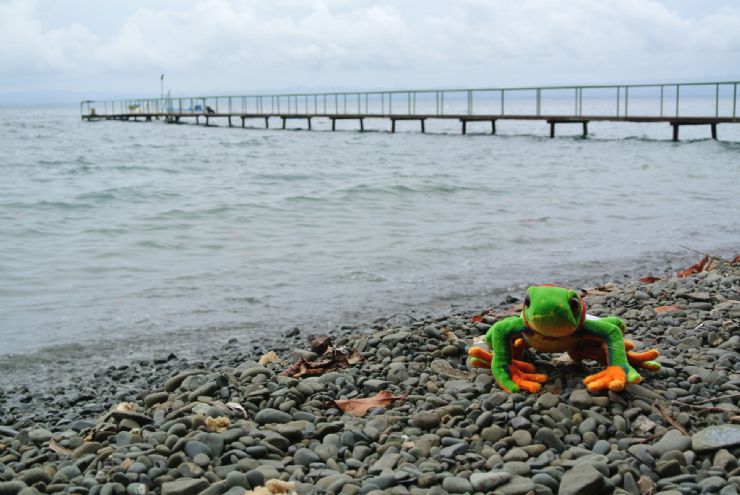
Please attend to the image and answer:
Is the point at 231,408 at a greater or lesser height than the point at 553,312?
lesser

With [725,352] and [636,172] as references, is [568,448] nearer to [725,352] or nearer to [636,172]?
[725,352]

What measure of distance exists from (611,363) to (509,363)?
1.64ft

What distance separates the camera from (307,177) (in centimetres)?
2031

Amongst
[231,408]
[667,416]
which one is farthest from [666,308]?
[231,408]

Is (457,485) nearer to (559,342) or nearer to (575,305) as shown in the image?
(559,342)

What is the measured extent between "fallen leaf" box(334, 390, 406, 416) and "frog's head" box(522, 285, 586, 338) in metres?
0.79

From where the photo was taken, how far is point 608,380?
366cm

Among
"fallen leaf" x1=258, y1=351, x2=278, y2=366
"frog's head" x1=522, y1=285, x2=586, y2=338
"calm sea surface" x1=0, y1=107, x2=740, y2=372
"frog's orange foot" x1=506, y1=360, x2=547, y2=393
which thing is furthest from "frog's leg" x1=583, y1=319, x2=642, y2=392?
"calm sea surface" x1=0, y1=107, x2=740, y2=372

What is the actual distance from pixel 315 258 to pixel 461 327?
4612mm

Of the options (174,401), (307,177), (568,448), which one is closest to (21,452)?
(174,401)

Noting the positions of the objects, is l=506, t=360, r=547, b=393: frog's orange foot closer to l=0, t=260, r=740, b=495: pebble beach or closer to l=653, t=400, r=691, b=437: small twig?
l=0, t=260, r=740, b=495: pebble beach

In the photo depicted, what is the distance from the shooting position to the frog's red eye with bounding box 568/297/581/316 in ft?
12.6

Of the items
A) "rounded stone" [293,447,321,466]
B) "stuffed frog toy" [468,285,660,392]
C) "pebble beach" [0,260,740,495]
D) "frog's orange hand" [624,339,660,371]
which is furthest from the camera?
"frog's orange hand" [624,339,660,371]

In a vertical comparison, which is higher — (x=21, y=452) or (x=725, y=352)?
(x=725, y=352)
